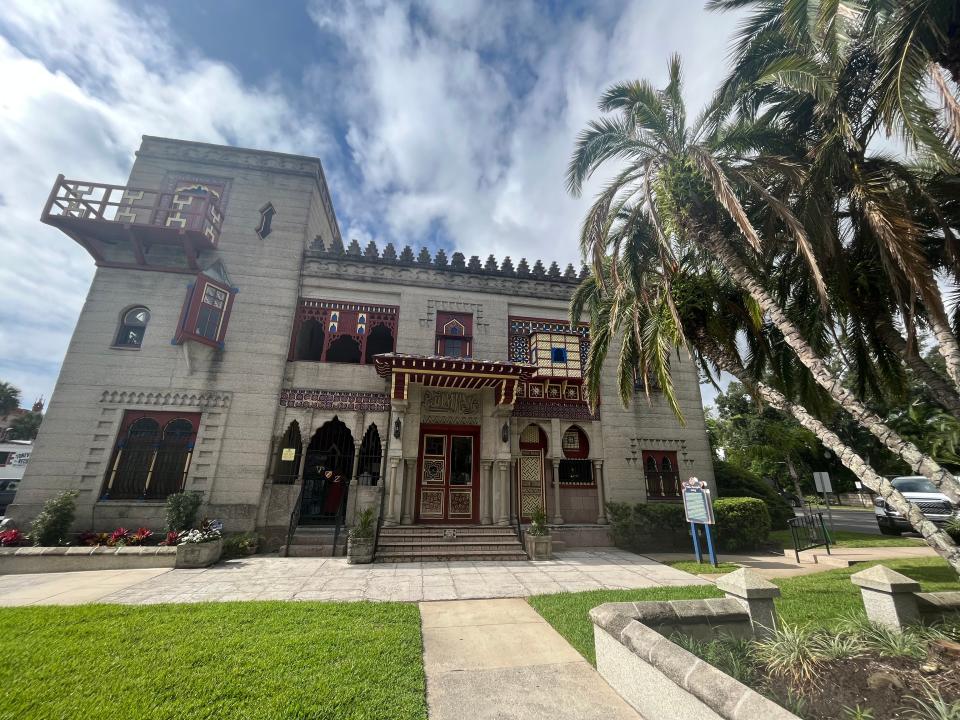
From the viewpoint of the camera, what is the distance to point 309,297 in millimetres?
14547

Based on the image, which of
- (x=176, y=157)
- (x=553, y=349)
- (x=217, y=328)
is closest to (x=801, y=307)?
(x=553, y=349)

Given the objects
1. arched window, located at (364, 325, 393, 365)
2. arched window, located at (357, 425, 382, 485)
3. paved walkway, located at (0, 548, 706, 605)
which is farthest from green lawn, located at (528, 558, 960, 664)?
arched window, located at (364, 325, 393, 365)

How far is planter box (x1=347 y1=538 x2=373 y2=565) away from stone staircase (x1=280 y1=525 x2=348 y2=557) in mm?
1123

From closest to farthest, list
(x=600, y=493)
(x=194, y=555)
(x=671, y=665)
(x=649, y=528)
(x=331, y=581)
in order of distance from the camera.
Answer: (x=671, y=665), (x=331, y=581), (x=194, y=555), (x=649, y=528), (x=600, y=493)

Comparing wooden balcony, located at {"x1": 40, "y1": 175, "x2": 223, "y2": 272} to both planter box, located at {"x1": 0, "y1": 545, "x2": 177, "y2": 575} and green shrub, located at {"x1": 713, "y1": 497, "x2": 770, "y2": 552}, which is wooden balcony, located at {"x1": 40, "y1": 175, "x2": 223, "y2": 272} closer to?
planter box, located at {"x1": 0, "y1": 545, "x2": 177, "y2": 575}

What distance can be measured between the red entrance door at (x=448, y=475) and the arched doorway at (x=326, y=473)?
2.47 meters

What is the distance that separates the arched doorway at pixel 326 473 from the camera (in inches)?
502

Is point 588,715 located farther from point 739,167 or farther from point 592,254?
point 739,167

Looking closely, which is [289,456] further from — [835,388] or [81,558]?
Result: [835,388]

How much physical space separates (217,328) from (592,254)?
1189 centimetres

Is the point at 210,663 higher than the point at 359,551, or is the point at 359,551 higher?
the point at 359,551

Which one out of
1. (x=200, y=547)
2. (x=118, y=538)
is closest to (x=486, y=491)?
(x=200, y=547)

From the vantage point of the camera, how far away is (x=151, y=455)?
469 inches

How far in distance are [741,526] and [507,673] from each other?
37.6 feet
